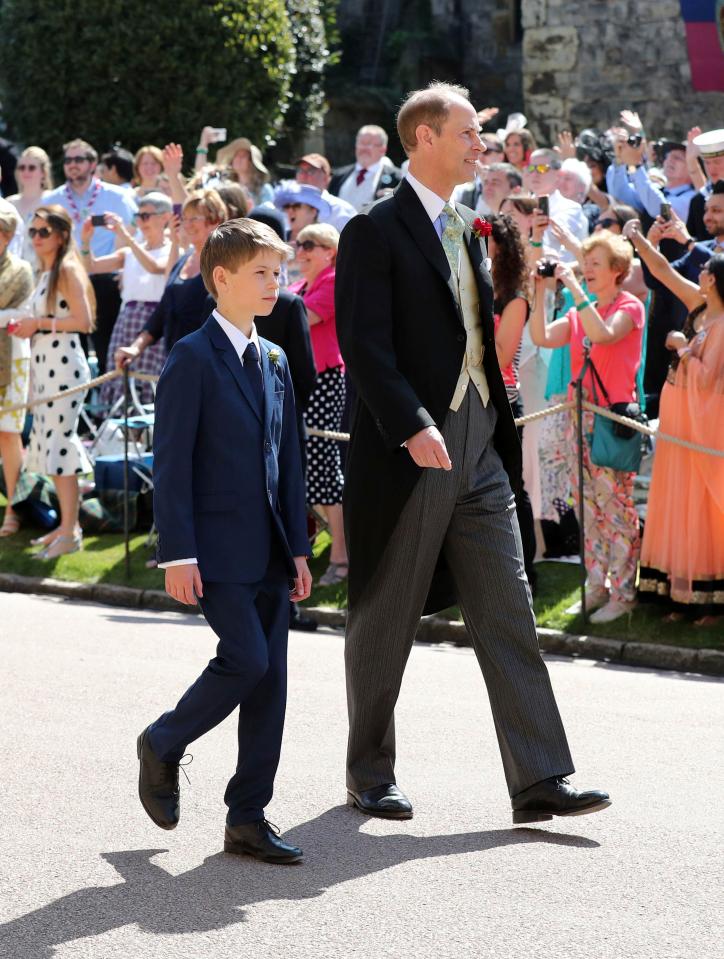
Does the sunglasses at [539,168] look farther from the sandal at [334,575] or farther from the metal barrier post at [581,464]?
the sandal at [334,575]

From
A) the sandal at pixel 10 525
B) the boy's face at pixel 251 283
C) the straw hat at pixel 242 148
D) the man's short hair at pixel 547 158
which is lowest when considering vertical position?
the sandal at pixel 10 525

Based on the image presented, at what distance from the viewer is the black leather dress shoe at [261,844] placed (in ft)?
16.9

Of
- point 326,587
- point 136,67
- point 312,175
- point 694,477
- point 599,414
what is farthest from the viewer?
point 136,67

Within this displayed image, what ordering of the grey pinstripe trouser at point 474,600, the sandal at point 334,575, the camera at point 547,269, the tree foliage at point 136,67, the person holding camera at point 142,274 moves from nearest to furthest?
the grey pinstripe trouser at point 474,600, the camera at point 547,269, the sandal at point 334,575, the person holding camera at point 142,274, the tree foliage at point 136,67

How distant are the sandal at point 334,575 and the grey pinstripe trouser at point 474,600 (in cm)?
463

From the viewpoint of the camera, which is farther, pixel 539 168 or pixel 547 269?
pixel 539 168

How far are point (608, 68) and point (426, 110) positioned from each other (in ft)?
58.9

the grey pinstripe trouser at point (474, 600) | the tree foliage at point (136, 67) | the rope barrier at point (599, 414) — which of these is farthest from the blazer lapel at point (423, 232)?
the tree foliage at point (136, 67)

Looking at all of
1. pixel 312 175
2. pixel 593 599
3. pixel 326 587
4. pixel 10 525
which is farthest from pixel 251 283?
pixel 312 175

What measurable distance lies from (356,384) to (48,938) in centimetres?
192

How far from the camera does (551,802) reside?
17.9 ft

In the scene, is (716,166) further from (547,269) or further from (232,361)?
(232,361)

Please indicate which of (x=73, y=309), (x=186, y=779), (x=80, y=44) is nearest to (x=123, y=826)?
(x=186, y=779)

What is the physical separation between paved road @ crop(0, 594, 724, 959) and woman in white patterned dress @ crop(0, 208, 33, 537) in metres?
4.14
